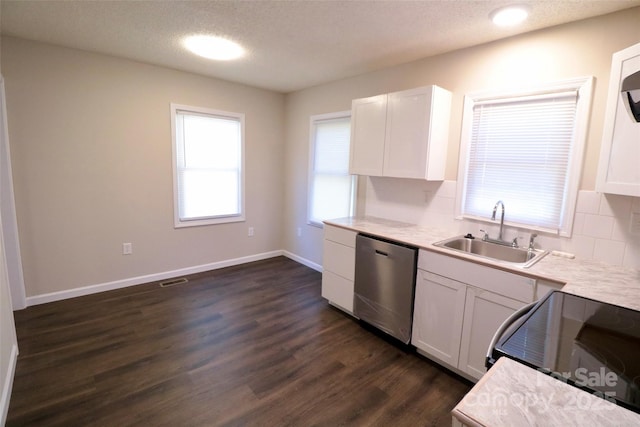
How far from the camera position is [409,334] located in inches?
96.6

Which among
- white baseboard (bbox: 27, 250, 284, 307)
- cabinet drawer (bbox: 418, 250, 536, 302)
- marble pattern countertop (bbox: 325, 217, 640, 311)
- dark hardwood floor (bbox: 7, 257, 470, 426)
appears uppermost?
marble pattern countertop (bbox: 325, 217, 640, 311)

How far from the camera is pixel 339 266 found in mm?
3064

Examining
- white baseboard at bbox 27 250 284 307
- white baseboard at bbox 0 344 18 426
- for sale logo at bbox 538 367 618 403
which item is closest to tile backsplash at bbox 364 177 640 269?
for sale logo at bbox 538 367 618 403

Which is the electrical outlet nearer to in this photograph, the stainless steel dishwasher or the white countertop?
the stainless steel dishwasher

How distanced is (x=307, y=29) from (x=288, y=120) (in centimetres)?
227

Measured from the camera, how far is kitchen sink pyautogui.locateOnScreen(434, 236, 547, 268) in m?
2.21

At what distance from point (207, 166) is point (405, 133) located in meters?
2.58

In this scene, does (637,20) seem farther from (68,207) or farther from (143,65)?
(68,207)

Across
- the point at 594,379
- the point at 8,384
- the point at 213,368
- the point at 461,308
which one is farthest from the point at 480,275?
the point at 8,384

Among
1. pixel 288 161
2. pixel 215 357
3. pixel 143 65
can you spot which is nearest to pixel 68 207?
pixel 143 65

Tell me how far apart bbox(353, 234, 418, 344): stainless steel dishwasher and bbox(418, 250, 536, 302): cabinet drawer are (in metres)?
0.14

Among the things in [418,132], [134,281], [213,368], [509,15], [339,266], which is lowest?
[213,368]

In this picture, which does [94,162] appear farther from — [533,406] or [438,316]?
[533,406]

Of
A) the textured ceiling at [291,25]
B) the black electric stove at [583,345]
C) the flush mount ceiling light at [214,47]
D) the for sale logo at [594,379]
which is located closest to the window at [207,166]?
the textured ceiling at [291,25]
